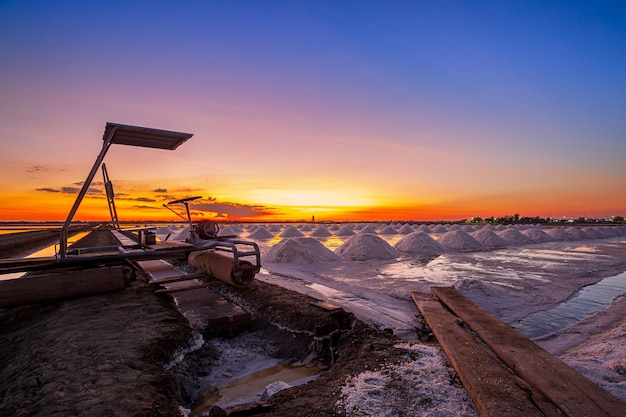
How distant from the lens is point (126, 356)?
3.68 meters

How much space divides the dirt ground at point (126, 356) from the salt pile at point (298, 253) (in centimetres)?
869

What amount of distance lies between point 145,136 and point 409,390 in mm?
7078

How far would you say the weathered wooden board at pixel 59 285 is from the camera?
212 inches

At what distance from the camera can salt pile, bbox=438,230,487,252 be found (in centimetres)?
2272

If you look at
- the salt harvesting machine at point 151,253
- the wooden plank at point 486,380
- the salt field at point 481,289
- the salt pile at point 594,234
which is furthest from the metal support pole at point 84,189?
the salt pile at point 594,234

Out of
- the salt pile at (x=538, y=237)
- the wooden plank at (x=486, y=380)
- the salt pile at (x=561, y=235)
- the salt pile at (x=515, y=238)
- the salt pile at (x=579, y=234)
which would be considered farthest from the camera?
the salt pile at (x=579, y=234)

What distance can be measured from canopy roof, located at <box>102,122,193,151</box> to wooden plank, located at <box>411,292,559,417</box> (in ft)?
21.1

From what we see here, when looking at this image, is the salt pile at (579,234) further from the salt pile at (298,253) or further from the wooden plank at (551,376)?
the wooden plank at (551,376)

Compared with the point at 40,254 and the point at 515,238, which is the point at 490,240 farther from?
the point at 40,254

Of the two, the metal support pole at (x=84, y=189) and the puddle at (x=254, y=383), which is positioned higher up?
the metal support pole at (x=84, y=189)

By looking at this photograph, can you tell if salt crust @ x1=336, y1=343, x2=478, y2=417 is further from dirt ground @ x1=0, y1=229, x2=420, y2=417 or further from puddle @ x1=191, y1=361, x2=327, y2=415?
puddle @ x1=191, y1=361, x2=327, y2=415

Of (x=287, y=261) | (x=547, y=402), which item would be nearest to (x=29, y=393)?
(x=547, y=402)

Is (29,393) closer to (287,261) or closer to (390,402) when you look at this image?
(390,402)

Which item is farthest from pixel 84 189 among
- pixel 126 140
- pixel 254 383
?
pixel 254 383
